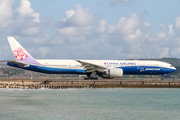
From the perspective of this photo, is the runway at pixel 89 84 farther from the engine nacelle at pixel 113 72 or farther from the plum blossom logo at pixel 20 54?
the plum blossom logo at pixel 20 54

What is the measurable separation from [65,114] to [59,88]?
2773cm

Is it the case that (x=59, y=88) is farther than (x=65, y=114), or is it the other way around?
(x=59, y=88)

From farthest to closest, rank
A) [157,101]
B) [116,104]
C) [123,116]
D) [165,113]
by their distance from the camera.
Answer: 1. [157,101]
2. [116,104]
3. [165,113]
4. [123,116]

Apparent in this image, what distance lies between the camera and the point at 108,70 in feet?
205

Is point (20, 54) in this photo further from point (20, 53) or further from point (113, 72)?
point (113, 72)

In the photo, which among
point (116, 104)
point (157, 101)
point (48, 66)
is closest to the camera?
point (116, 104)

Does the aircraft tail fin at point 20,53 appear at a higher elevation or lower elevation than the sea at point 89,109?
higher

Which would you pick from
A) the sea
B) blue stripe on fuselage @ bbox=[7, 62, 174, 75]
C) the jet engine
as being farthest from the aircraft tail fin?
the sea

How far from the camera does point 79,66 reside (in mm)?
66062

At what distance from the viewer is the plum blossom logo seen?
67.1 m

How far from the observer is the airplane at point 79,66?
64375mm

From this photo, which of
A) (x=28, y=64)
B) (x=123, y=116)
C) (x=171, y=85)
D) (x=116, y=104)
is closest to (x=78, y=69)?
(x=28, y=64)

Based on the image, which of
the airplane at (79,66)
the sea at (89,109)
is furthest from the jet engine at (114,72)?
the sea at (89,109)

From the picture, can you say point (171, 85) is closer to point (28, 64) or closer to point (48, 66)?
point (48, 66)
